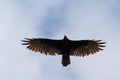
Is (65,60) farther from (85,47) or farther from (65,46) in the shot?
(85,47)

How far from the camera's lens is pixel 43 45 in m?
22.9

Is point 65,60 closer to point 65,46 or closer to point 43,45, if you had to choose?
point 65,46

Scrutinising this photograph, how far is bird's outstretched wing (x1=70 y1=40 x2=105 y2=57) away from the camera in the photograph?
73.3 ft

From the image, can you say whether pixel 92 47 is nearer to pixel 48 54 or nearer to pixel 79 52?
pixel 79 52

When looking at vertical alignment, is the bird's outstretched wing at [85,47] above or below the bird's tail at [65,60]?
above

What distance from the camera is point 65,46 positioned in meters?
21.6

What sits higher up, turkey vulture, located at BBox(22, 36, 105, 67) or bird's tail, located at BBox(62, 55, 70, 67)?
turkey vulture, located at BBox(22, 36, 105, 67)

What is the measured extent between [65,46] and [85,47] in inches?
75.0

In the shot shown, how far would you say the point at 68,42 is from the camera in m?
21.6

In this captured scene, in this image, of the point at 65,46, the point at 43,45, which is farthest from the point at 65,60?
the point at 43,45

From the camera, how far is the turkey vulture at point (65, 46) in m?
21.7

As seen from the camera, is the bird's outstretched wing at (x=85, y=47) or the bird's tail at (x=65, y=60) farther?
the bird's outstretched wing at (x=85, y=47)

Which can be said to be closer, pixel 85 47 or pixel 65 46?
pixel 65 46

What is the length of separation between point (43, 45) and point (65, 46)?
6.12 feet
